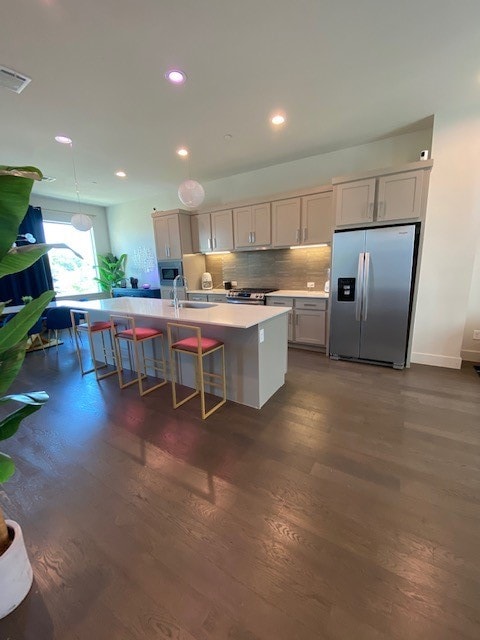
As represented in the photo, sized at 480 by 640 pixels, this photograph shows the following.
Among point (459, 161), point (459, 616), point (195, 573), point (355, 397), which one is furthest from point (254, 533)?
point (459, 161)

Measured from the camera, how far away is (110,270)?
682 centimetres

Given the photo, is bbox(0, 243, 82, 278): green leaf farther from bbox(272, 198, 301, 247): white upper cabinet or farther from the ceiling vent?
bbox(272, 198, 301, 247): white upper cabinet

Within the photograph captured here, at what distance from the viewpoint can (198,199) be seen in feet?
9.71

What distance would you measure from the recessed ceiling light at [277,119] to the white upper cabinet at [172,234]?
249 centimetres

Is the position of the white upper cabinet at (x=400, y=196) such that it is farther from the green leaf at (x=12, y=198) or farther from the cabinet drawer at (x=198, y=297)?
the green leaf at (x=12, y=198)

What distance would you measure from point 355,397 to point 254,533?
1787 millimetres

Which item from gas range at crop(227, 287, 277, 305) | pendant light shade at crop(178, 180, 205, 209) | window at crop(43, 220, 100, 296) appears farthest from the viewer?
window at crop(43, 220, 100, 296)

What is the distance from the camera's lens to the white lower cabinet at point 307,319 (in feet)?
12.8

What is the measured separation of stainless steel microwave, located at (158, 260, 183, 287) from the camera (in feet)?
16.9

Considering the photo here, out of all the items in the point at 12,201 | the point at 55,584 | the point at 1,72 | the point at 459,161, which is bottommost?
the point at 55,584

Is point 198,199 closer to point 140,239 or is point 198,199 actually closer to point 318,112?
point 318,112


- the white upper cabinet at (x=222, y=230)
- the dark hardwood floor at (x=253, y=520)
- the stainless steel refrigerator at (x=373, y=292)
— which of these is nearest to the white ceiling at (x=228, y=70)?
the white upper cabinet at (x=222, y=230)

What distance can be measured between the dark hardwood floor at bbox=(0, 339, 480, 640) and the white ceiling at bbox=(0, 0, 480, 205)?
118 inches

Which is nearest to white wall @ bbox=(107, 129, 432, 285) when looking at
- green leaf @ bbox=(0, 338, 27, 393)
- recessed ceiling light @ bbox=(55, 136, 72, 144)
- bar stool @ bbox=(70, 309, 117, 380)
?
recessed ceiling light @ bbox=(55, 136, 72, 144)
